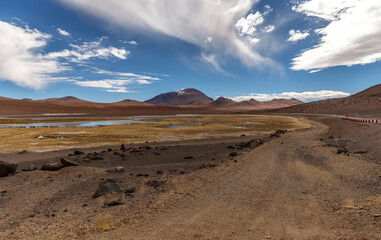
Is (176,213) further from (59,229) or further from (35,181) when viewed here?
(35,181)

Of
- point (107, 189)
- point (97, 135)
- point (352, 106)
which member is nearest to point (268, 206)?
point (107, 189)

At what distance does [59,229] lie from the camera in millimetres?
6414

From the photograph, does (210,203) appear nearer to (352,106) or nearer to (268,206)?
(268,206)

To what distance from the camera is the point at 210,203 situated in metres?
7.95

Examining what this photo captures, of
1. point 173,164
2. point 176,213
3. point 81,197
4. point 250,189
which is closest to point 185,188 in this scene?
point 176,213

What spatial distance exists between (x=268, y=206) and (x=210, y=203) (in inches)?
77.4

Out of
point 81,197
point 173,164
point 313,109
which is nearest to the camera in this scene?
point 81,197

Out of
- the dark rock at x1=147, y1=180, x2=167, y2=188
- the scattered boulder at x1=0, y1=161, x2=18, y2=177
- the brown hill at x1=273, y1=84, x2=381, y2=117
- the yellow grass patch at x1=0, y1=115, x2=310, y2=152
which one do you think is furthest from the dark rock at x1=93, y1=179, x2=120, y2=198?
the brown hill at x1=273, y1=84, x2=381, y2=117

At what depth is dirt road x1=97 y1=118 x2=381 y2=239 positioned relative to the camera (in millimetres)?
5836

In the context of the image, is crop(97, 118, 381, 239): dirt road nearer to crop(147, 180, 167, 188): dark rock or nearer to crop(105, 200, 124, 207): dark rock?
crop(147, 180, 167, 188): dark rock

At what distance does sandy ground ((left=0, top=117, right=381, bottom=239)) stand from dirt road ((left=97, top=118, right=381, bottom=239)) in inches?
1.0

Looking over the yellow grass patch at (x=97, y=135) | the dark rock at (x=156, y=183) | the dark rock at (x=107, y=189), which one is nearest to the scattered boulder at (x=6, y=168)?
the dark rock at (x=107, y=189)

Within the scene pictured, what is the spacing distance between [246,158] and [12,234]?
42.2 feet

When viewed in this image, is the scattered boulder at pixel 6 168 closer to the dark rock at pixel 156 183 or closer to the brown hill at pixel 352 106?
the dark rock at pixel 156 183
